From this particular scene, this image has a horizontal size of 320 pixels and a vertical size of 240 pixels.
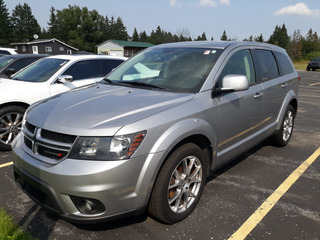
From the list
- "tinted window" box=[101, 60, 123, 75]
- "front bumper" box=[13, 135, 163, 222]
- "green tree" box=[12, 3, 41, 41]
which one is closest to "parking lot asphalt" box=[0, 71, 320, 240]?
"front bumper" box=[13, 135, 163, 222]

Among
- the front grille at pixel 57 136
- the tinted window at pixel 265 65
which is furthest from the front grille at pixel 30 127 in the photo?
the tinted window at pixel 265 65

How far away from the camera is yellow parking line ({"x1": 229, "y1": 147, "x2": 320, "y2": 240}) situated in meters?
2.75

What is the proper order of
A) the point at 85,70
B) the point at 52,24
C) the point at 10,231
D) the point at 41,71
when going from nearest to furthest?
1. the point at 10,231
2. the point at 41,71
3. the point at 85,70
4. the point at 52,24

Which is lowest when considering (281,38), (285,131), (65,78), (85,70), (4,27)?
(285,131)

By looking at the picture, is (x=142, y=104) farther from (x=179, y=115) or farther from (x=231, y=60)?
(x=231, y=60)

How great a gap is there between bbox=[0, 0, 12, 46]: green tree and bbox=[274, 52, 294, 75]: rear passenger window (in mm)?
91885

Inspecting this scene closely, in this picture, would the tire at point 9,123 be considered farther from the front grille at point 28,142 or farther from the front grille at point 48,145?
the front grille at point 48,145

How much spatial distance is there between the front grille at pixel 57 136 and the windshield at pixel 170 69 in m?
1.27

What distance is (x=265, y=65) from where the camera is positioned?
439 centimetres

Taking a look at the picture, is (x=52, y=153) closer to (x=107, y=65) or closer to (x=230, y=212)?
(x=230, y=212)

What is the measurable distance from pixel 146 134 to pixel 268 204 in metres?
1.81

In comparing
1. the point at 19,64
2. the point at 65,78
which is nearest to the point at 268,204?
the point at 65,78

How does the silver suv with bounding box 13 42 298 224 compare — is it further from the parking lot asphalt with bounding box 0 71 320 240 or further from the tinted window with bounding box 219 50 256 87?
the parking lot asphalt with bounding box 0 71 320 240

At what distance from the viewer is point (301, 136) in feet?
20.1
